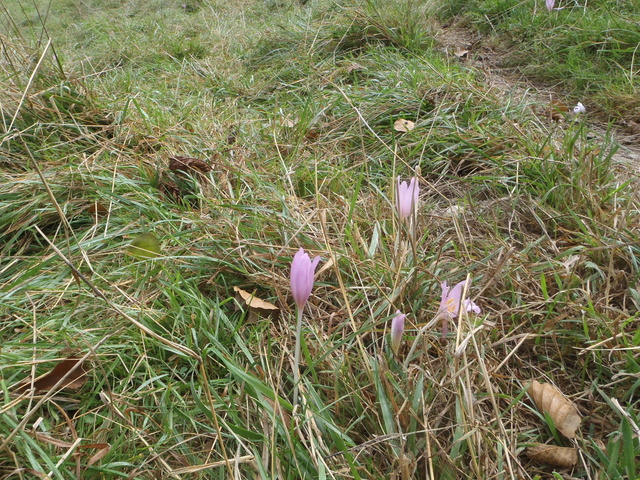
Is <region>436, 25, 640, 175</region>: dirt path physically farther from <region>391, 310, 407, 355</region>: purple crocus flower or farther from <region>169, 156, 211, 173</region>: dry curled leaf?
<region>169, 156, 211, 173</region>: dry curled leaf

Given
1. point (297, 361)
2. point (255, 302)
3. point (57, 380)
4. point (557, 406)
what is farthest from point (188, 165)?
point (557, 406)

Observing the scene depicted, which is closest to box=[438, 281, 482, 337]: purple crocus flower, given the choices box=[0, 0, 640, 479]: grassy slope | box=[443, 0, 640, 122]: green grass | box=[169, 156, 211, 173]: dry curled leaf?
box=[0, 0, 640, 479]: grassy slope

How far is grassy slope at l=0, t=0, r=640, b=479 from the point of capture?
104 centimetres

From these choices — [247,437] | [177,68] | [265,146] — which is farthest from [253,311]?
[177,68]

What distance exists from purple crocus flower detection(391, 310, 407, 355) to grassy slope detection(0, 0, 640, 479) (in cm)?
4

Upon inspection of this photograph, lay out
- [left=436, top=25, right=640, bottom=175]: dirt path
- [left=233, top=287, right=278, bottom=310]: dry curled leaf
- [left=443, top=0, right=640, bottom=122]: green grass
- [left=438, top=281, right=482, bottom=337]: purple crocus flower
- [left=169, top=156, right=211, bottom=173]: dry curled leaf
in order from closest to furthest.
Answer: [left=438, top=281, right=482, bottom=337]: purple crocus flower
[left=233, top=287, right=278, bottom=310]: dry curled leaf
[left=169, top=156, right=211, bottom=173]: dry curled leaf
[left=436, top=25, right=640, bottom=175]: dirt path
[left=443, top=0, right=640, bottom=122]: green grass

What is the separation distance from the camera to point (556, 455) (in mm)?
1056

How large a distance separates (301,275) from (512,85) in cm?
250

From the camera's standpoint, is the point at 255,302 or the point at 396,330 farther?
the point at 255,302

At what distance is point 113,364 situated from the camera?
4.00ft

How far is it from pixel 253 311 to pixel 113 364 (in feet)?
1.30

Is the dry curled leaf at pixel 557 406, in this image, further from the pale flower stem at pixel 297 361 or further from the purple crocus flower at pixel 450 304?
the pale flower stem at pixel 297 361

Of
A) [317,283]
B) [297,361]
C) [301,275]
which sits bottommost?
[317,283]

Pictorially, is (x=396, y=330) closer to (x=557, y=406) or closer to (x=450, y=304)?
(x=450, y=304)
